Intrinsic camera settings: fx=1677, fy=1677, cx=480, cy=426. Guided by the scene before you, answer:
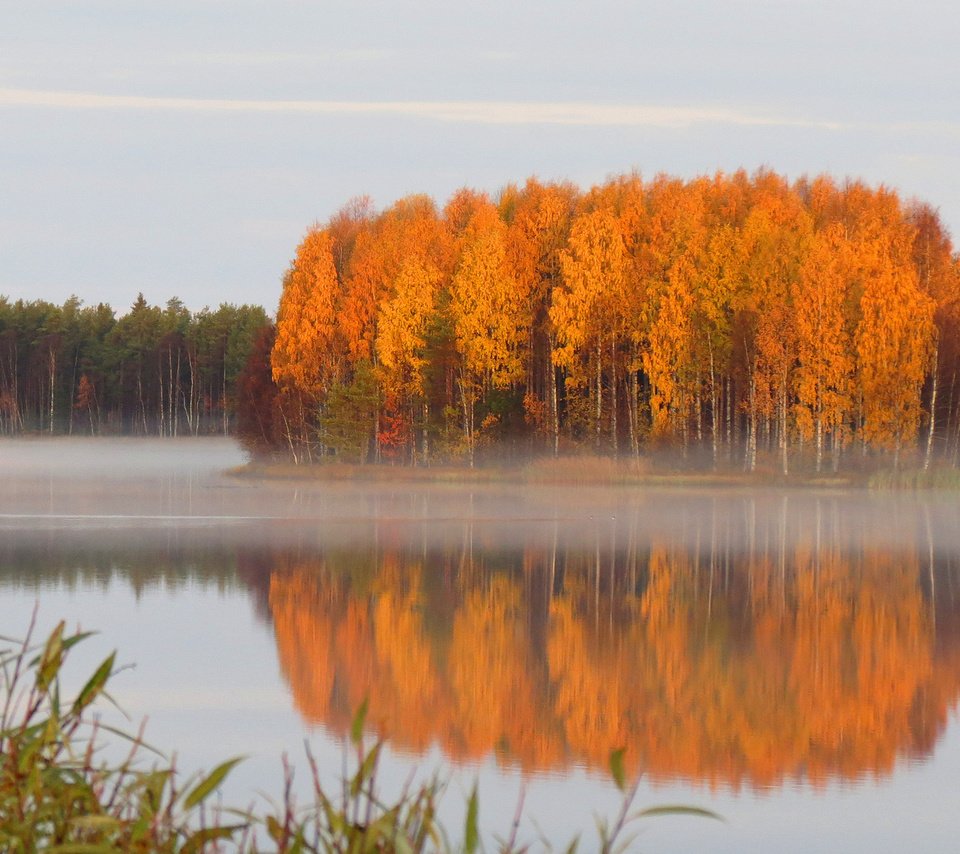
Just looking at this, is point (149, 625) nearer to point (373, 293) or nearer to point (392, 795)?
point (392, 795)

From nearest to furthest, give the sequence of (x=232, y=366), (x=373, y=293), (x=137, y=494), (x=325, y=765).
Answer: (x=325, y=765) < (x=137, y=494) < (x=373, y=293) < (x=232, y=366)

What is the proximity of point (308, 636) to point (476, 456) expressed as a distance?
42616mm

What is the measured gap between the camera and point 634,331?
54.9 meters

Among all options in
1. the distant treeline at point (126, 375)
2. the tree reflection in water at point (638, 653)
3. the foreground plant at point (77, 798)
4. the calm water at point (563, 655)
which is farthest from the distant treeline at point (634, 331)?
the distant treeline at point (126, 375)

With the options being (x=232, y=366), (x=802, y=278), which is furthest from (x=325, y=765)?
(x=232, y=366)

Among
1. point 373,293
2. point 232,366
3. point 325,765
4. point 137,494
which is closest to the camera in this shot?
point 325,765

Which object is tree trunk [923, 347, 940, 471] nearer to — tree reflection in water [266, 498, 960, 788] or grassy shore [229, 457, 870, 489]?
grassy shore [229, 457, 870, 489]

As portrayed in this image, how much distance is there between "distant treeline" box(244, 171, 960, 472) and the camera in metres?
51.9

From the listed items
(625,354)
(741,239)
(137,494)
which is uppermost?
(741,239)

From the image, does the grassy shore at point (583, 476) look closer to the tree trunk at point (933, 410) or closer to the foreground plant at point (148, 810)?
the tree trunk at point (933, 410)

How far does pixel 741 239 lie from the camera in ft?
180

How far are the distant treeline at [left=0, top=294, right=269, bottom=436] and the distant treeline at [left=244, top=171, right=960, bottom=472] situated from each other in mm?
65800

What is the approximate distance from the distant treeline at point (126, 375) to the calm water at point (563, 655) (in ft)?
327

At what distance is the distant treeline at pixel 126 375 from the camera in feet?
429
